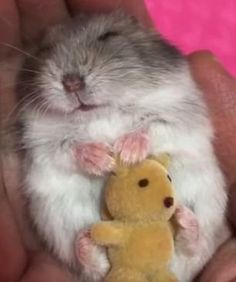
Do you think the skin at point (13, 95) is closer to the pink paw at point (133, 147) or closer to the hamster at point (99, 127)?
the hamster at point (99, 127)

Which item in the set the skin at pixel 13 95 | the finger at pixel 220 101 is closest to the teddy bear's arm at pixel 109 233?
the skin at pixel 13 95

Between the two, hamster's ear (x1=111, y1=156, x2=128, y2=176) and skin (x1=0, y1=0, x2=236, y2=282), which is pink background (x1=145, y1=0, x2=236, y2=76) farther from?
hamster's ear (x1=111, y1=156, x2=128, y2=176)

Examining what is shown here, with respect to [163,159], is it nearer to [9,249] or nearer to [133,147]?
[133,147]

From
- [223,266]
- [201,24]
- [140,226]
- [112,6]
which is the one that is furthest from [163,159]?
[201,24]

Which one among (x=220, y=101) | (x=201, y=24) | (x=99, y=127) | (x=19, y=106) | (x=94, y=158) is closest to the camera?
(x=94, y=158)

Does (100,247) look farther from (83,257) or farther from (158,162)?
(158,162)

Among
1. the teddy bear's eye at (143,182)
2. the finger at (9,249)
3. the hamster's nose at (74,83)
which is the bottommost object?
the finger at (9,249)

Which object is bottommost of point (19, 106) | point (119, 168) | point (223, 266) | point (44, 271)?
point (223, 266)
